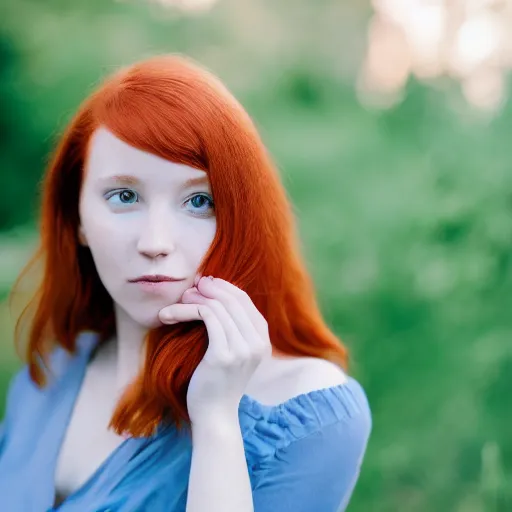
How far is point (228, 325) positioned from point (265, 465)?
0.57ft

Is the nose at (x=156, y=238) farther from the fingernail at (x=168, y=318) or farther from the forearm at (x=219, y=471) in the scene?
the forearm at (x=219, y=471)

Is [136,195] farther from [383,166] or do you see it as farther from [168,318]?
[383,166]

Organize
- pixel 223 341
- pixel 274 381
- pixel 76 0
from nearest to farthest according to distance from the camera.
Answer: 1. pixel 223 341
2. pixel 274 381
3. pixel 76 0

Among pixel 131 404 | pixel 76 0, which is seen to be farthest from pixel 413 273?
pixel 76 0

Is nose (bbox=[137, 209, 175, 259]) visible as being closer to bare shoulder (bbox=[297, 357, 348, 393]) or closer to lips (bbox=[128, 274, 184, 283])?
lips (bbox=[128, 274, 184, 283])

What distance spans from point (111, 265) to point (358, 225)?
0.71 metres

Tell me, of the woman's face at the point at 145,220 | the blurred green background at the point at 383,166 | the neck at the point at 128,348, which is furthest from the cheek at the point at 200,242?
the blurred green background at the point at 383,166

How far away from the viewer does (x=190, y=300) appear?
815 mm

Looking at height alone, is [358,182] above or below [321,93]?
below

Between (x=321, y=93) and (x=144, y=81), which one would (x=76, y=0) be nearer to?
(x=321, y=93)

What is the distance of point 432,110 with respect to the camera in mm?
1416

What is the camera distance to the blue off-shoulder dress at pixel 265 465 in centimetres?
81

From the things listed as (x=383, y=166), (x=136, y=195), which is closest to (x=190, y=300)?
(x=136, y=195)

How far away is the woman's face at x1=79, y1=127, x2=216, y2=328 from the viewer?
2.63 feet
